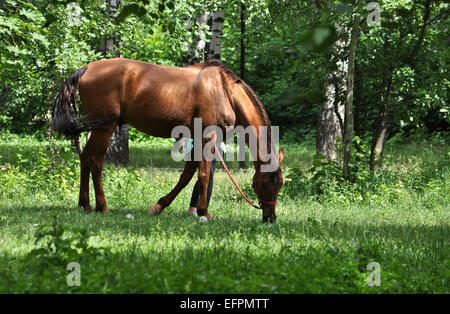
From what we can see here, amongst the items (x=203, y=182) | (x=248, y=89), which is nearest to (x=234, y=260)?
(x=203, y=182)

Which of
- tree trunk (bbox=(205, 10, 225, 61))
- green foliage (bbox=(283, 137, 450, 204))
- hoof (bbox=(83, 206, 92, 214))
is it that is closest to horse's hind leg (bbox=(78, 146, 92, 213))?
hoof (bbox=(83, 206, 92, 214))

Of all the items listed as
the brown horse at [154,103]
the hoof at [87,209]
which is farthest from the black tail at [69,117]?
the hoof at [87,209]

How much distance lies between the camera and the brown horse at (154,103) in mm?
7277

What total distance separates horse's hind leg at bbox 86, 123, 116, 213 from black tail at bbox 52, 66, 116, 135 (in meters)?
0.12

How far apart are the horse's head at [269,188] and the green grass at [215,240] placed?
0.20 meters

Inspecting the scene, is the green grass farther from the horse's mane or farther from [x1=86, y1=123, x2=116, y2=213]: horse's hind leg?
the horse's mane

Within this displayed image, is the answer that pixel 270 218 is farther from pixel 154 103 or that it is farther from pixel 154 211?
pixel 154 103

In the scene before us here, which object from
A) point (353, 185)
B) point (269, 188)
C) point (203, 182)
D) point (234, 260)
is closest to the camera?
point (234, 260)

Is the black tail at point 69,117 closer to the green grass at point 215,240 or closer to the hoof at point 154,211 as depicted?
the green grass at point 215,240

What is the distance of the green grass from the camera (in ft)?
12.9

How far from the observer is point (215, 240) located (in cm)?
555

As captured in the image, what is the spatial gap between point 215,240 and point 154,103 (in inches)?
98.6
